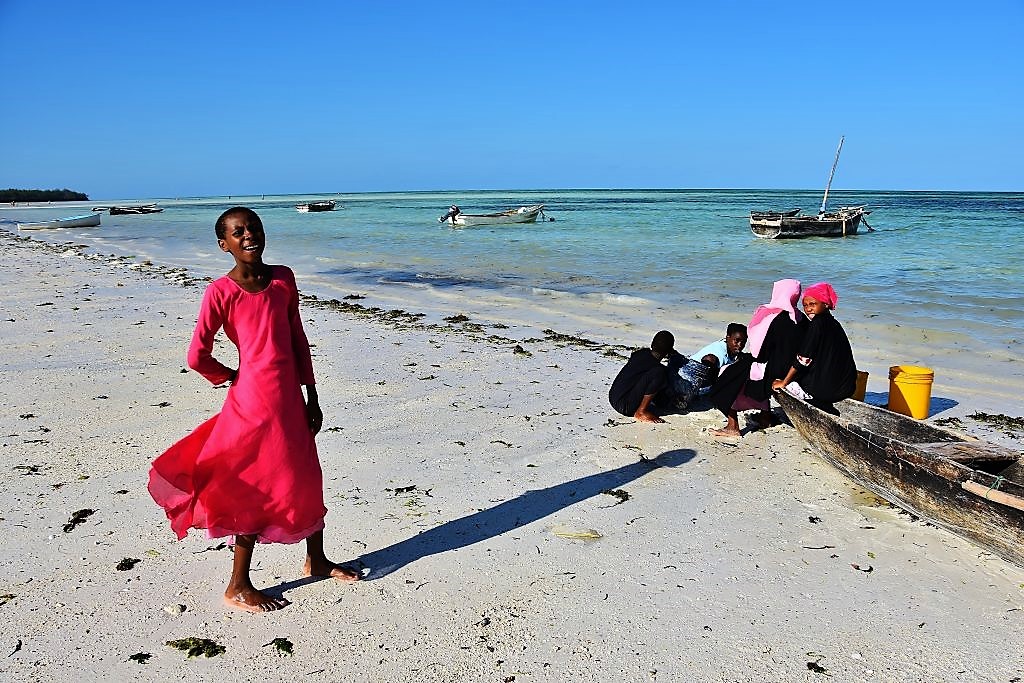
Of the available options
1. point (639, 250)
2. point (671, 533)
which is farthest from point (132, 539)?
point (639, 250)

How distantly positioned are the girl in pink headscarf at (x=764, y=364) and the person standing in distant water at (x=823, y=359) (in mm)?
134

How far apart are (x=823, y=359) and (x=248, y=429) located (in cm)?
445

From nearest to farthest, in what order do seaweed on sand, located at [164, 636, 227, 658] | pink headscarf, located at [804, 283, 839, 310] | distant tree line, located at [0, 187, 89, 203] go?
1. seaweed on sand, located at [164, 636, 227, 658]
2. pink headscarf, located at [804, 283, 839, 310]
3. distant tree line, located at [0, 187, 89, 203]

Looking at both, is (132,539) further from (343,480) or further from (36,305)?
(36,305)

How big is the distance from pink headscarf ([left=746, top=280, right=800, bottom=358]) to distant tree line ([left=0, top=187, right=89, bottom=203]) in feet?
406

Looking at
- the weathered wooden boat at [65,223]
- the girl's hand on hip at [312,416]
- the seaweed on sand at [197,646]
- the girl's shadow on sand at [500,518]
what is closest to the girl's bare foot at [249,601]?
the seaweed on sand at [197,646]

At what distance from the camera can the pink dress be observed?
3223mm

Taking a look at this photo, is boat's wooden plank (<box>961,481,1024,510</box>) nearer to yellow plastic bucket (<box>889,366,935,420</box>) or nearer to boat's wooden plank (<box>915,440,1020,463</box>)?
boat's wooden plank (<box>915,440,1020,463</box>)

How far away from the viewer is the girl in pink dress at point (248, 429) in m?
3.21

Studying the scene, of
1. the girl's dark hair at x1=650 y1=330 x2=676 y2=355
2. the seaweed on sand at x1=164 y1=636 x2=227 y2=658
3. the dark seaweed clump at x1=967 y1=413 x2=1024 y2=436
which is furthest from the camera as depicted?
the dark seaweed clump at x1=967 y1=413 x2=1024 y2=436

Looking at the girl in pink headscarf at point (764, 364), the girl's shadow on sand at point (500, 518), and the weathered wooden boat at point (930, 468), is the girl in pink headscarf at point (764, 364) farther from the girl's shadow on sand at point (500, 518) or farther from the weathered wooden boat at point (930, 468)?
the girl's shadow on sand at point (500, 518)

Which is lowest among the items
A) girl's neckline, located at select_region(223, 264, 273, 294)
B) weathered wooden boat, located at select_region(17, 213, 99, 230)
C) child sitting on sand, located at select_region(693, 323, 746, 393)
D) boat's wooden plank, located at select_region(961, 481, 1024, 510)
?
weathered wooden boat, located at select_region(17, 213, 99, 230)

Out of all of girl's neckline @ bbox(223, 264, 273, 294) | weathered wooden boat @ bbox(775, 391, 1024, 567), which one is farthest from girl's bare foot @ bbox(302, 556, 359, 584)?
weathered wooden boat @ bbox(775, 391, 1024, 567)

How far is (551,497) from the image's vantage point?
4930 millimetres
